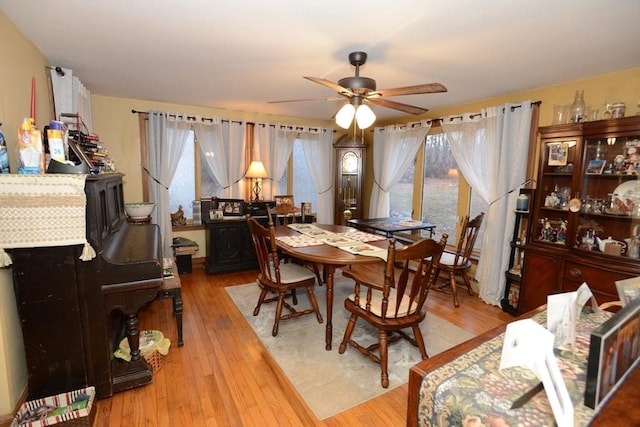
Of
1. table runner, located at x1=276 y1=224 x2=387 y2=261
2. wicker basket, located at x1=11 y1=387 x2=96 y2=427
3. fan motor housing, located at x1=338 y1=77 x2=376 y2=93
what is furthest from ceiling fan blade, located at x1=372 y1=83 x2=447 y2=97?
wicker basket, located at x1=11 y1=387 x2=96 y2=427

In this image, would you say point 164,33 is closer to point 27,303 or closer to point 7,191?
point 7,191

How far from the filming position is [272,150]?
479 cm

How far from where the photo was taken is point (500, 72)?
270cm

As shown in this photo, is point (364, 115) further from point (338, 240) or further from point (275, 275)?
point (275, 275)

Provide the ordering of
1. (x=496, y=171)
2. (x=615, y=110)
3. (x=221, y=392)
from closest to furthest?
(x=221, y=392) → (x=615, y=110) → (x=496, y=171)

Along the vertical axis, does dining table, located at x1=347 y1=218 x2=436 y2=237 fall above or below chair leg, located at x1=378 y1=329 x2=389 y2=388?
above

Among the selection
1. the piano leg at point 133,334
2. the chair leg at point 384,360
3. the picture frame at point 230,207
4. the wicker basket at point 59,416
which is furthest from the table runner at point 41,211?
the picture frame at point 230,207

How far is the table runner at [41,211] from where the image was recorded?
151cm

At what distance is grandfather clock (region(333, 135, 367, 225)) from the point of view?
5.17 meters

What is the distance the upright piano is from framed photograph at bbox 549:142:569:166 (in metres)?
3.47

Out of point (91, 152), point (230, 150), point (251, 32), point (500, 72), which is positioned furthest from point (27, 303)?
point (500, 72)

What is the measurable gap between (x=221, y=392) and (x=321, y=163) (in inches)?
151

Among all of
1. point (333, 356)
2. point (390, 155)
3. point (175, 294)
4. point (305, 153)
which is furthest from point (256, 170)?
point (333, 356)

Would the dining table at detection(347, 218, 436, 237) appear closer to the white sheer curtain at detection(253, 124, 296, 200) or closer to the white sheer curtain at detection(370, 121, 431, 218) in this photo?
the white sheer curtain at detection(370, 121, 431, 218)
